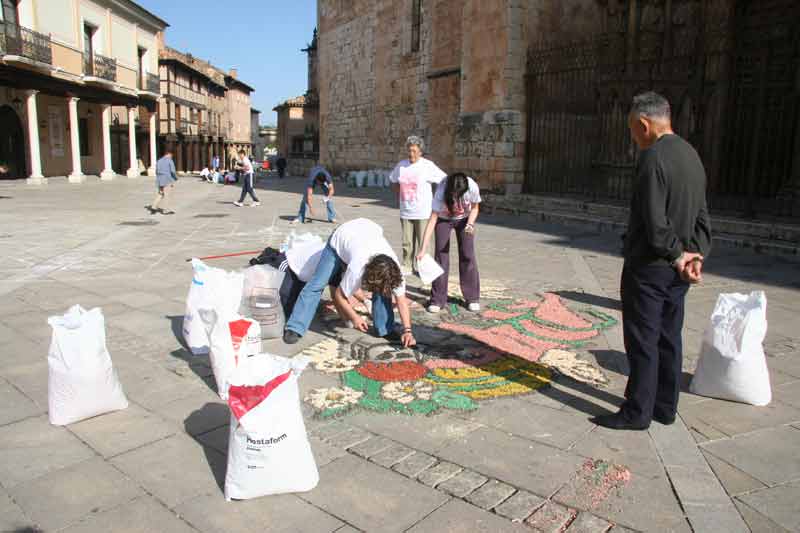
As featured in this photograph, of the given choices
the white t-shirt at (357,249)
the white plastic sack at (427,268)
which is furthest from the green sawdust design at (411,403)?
the white plastic sack at (427,268)

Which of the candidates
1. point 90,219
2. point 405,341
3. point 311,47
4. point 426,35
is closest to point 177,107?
point 311,47

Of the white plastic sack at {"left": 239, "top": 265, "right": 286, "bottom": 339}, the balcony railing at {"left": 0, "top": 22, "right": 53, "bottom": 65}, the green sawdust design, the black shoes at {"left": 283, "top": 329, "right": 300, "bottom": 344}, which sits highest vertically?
the balcony railing at {"left": 0, "top": 22, "right": 53, "bottom": 65}

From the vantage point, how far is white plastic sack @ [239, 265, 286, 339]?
4707mm

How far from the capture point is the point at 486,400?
12.0 ft

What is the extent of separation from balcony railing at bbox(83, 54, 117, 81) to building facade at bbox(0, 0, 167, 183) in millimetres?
45

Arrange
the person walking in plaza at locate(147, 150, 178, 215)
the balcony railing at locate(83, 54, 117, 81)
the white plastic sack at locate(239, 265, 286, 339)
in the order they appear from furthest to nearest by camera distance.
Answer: the balcony railing at locate(83, 54, 117, 81), the person walking in plaza at locate(147, 150, 178, 215), the white plastic sack at locate(239, 265, 286, 339)

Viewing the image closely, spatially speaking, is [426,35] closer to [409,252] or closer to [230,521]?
[409,252]

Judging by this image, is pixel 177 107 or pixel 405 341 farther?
pixel 177 107

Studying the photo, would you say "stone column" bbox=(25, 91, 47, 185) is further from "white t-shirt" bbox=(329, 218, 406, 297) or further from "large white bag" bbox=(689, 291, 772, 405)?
"large white bag" bbox=(689, 291, 772, 405)

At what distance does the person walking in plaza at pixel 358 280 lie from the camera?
13.7 ft

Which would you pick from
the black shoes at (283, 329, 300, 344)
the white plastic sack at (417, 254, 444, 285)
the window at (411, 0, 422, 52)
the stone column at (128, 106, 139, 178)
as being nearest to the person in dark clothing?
the white plastic sack at (417, 254, 444, 285)

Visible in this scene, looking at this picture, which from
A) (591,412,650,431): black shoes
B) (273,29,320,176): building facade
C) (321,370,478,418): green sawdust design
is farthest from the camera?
(273,29,320,176): building facade

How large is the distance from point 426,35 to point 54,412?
2068 cm

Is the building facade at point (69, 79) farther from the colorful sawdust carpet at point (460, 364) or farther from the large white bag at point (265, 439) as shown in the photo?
the large white bag at point (265, 439)
